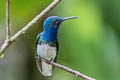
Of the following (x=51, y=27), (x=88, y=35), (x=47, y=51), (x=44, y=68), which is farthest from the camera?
(x=88, y=35)

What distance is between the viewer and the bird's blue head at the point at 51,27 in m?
1.76

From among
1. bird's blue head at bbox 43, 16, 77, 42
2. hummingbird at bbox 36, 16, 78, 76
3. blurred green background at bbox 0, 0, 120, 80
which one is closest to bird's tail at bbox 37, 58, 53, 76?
hummingbird at bbox 36, 16, 78, 76

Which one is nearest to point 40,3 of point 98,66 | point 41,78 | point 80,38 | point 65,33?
point 65,33

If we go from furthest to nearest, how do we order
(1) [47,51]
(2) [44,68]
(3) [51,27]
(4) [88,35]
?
(4) [88,35], (1) [47,51], (3) [51,27], (2) [44,68]

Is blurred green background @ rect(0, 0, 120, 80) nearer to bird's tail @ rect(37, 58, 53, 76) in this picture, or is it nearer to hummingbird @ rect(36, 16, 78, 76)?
hummingbird @ rect(36, 16, 78, 76)

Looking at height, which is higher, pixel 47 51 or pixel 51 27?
pixel 51 27

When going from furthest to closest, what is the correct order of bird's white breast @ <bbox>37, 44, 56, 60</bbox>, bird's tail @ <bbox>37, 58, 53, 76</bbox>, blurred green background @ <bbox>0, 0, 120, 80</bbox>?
blurred green background @ <bbox>0, 0, 120, 80</bbox>
bird's white breast @ <bbox>37, 44, 56, 60</bbox>
bird's tail @ <bbox>37, 58, 53, 76</bbox>

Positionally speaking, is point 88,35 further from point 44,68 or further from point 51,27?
point 44,68

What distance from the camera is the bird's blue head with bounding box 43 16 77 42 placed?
176 cm

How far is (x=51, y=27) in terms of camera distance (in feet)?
6.03

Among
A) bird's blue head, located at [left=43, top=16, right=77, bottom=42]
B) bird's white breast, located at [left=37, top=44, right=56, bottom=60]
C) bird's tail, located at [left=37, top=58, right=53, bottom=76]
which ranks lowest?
bird's tail, located at [left=37, top=58, right=53, bottom=76]

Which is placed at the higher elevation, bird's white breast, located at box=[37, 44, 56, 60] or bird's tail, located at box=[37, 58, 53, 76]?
Result: bird's white breast, located at box=[37, 44, 56, 60]

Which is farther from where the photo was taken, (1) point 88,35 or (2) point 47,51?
(1) point 88,35

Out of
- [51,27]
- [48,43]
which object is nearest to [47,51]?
[48,43]
